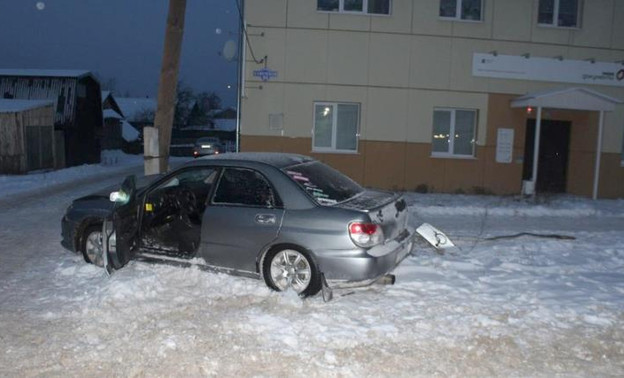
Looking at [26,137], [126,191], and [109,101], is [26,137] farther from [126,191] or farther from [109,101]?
[109,101]

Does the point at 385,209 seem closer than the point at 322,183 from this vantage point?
Yes

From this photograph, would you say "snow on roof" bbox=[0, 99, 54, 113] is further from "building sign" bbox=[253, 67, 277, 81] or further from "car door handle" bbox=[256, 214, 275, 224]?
"car door handle" bbox=[256, 214, 275, 224]

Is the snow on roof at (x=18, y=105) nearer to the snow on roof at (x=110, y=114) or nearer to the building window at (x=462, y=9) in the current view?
the building window at (x=462, y=9)

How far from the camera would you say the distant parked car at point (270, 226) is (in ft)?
19.9

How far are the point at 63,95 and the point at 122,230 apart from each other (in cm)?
2646

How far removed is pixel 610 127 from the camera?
17188mm

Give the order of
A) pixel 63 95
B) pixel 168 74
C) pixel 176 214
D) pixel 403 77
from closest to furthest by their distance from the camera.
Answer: pixel 176 214
pixel 168 74
pixel 403 77
pixel 63 95

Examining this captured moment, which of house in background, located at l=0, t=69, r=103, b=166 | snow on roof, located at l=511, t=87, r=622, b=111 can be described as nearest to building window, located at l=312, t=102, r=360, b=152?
snow on roof, located at l=511, t=87, r=622, b=111

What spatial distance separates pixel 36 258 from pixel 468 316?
5.73 meters

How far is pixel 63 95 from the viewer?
99.8 feet

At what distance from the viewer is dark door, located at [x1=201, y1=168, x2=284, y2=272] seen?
6379mm

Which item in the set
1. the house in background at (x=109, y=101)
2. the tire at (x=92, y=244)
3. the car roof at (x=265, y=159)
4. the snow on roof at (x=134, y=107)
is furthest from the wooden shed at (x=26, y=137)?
the snow on roof at (x=134, y=107)

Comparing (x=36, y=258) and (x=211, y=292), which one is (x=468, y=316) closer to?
(x=211, y=292)

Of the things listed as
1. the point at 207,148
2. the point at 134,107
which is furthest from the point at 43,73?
the point at 134,107
